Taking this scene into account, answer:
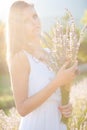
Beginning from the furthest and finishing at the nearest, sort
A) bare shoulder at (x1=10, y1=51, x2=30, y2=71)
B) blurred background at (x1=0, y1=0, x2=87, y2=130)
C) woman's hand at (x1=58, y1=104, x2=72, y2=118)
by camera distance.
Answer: blurred background at (x1=0, y1=0, x2=87, y2=130) < woman's hand at (x1=58, y1=104, x2=72, y2=118) < bare shoulder at (x1=10, y1=51, x2=30, y2=71)

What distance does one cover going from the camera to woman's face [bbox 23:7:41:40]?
1508 mm

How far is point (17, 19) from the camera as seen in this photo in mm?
1468

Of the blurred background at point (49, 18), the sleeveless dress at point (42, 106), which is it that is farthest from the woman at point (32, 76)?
the blurred background at point (49, 18)

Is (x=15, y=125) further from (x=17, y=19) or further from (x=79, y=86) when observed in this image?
(x=17, y=19)

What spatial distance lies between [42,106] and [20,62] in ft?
0.65

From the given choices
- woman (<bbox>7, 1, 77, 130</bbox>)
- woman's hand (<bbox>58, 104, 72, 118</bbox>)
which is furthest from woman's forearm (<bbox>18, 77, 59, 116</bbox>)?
woman's hand (<bbox>58, 104, 72, 118</bbox>)

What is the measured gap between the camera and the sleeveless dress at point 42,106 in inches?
58.4

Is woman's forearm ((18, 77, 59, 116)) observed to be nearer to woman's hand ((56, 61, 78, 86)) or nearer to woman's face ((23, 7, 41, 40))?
woman's hand ((56, 61, 78, 86))

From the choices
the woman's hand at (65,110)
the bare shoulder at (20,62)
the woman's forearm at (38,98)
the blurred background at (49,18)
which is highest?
the bare shoulder at (20,62)

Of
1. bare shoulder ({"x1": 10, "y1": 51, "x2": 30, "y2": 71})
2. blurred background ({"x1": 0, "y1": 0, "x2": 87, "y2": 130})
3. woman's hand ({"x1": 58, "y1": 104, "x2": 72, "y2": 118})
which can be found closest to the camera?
bare shoulder ({"x1": 10, "y1": 51, "x2": 30, "y2": 71})

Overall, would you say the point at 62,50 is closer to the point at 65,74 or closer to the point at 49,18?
the point at 65,74

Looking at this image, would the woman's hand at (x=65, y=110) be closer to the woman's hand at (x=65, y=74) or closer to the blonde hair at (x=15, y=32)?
the woman's hand at (x=65, y=74)

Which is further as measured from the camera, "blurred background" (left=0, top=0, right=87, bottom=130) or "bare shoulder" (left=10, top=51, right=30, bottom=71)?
"blurred background" (left=0, top=0, right=87, bottom=130)

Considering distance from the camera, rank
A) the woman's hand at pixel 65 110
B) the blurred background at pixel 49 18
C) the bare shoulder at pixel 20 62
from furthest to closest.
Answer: the blurred background at pixel 49 18, the woman's hand at pixel 65 110, the bare shoulder at pixel 20 62
